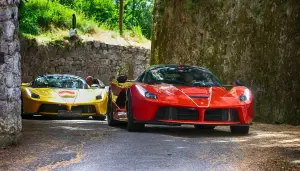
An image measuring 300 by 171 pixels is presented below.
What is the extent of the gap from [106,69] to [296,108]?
21.5 metres

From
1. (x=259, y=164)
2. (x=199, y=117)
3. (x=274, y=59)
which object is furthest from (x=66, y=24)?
(x=259, y=164)

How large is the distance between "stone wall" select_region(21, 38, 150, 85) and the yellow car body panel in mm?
14216

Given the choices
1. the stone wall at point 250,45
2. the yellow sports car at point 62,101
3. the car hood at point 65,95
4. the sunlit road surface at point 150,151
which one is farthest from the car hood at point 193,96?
the car hood at point 65,95

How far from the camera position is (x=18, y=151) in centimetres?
762

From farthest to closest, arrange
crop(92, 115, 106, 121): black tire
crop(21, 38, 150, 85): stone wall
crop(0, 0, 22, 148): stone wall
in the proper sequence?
1. crop(21, 38, 150, 85): stone wall
2. crop(92, 115, 106, 121): black tire
3. crop(0, 0, 22, 148): stone wall

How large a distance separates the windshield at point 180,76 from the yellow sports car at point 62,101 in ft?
13.1

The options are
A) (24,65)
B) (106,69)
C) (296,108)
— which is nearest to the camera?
(296,108)

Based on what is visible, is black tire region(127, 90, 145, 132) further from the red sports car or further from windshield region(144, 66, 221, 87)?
windshield region(144, 66, 221, 87)

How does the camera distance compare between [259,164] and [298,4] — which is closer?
[259,164]

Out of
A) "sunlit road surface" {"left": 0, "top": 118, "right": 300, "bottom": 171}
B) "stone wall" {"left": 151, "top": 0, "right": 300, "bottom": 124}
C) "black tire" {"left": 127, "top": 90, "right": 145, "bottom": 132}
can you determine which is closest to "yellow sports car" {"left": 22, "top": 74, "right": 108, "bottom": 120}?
"stone wall" {"left": 151, "top": 0, "right": 300, "bottom": 124}

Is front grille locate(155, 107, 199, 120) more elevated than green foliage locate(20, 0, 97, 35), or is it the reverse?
green foliage locate(20, 0, 97, 35)

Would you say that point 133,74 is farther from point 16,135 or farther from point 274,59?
point 16,135

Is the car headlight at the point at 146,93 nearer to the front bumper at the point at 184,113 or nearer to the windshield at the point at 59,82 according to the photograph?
the front bumper at the point at 184,113

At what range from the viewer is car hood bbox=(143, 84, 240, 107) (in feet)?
31.7
